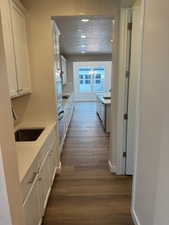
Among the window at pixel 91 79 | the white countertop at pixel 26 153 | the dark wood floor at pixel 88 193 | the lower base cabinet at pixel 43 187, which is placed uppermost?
the window at pixel 91 79

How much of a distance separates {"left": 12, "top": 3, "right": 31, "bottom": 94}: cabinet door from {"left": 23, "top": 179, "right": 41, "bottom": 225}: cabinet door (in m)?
1.16

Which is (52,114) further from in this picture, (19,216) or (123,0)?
(123,0)

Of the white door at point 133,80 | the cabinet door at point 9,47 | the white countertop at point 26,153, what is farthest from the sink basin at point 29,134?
the white door at point 133,80

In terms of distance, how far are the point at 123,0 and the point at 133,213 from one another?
2.60 metres

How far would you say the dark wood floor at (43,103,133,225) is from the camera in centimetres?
193

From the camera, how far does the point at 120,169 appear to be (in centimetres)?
273

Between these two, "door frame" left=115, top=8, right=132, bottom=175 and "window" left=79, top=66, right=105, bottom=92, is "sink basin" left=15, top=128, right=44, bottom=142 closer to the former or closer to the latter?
"door frame" left=115, top=8, right=132, bottom=175

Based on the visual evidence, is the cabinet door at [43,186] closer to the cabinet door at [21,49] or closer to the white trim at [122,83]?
the cabinet door at [21,49]

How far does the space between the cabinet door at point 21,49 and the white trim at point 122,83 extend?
1341 millimetres

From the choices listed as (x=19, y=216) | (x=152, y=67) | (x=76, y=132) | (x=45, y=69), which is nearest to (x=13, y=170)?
(x=19, y=216)

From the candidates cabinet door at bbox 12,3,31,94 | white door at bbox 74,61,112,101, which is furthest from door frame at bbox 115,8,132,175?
white door at bbox 74,61,112,101

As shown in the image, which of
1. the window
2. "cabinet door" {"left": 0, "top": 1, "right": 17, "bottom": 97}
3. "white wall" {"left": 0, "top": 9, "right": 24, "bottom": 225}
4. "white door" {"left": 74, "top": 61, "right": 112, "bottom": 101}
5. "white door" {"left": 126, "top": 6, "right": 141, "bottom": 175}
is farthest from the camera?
the window

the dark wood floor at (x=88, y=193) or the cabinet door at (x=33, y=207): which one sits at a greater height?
the cabinet door at (x=33, y=207)

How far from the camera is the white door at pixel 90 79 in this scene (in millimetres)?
10402
